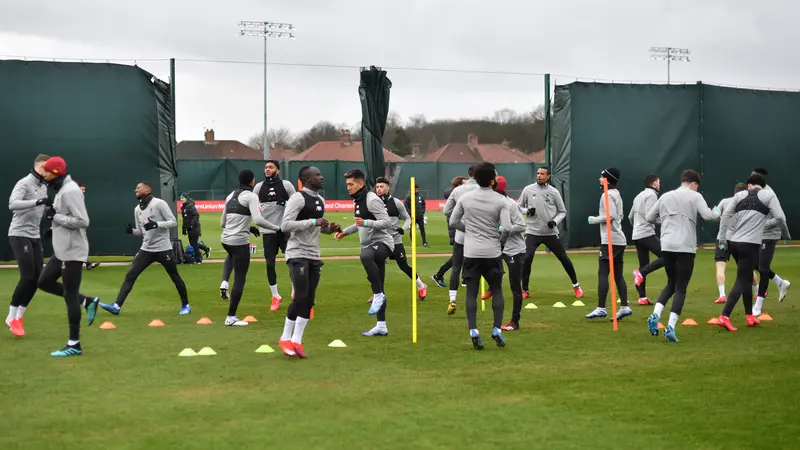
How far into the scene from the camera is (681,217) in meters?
10.8

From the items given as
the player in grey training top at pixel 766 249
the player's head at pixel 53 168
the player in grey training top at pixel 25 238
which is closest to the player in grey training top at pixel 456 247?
the player in grey training top at pixel 766 249

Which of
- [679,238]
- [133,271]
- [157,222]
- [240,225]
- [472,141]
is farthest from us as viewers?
[472,141]

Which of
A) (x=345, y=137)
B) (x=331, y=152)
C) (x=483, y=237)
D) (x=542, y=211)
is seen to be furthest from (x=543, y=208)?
(x=331, y=152)

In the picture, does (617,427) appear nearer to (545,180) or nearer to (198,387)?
(198,387)

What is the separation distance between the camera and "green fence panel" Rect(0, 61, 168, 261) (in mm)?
21203

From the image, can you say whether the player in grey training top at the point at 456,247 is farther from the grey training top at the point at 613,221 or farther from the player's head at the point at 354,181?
the player's head at the point at 354,181

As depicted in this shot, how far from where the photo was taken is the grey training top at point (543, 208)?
14.1 meters

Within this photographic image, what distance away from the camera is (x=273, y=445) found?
6.04 meters

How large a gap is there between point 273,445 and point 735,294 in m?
7.15

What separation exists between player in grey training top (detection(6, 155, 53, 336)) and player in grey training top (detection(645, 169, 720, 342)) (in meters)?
7.31

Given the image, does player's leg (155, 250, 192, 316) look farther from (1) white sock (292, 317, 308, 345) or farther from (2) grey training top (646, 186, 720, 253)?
(2) grey training top (646, 186, 720, 253)

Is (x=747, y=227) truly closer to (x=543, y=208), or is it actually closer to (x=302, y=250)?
(x=543, y=208)

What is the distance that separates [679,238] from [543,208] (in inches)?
142

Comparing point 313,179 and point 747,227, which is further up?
point 313,179
